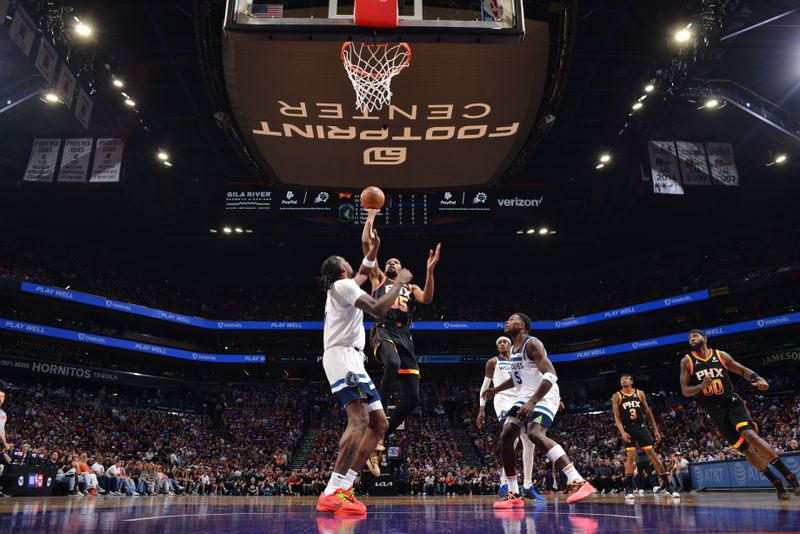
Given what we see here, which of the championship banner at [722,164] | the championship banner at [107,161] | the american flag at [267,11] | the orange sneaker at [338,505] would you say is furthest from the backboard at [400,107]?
the championship banner at [722,164]

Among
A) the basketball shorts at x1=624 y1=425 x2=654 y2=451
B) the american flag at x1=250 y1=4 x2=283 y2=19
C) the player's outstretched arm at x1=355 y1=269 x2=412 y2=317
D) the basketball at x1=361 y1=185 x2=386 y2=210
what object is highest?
the american flag at x1=250 y1=4 x2=283 y2=19

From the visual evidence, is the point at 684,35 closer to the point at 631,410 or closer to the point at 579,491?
the point at 631,410

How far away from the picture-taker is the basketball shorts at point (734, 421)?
729 cm

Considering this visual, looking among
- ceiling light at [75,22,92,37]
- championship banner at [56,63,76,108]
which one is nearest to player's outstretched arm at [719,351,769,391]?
ceiling light at [75,22,92,37]

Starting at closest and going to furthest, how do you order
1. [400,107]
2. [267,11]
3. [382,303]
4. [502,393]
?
[382,303] → [267,11] → [502,393] → [400,107]

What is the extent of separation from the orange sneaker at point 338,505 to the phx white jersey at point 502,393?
3.16m

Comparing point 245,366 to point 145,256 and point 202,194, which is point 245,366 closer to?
point 145,256

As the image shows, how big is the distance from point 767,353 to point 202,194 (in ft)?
94.1

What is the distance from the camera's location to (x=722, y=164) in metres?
21.0

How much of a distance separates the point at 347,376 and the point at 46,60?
15.7 meters

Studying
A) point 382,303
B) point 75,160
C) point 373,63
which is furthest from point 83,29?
point 382,303

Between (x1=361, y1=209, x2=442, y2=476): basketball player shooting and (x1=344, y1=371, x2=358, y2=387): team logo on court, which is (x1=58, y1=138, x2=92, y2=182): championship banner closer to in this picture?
(x1=361, y1=209, x2=442, y2=476): basketball player shooting

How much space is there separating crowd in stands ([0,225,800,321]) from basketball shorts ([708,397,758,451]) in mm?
25251

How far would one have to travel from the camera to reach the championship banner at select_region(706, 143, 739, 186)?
68.1ft
